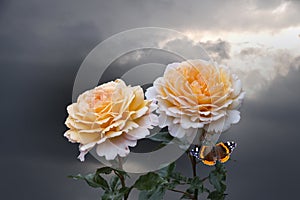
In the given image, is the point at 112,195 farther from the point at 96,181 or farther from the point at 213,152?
the point at 213,152

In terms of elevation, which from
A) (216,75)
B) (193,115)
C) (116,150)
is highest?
(216,75)

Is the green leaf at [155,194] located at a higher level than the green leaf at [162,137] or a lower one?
lower

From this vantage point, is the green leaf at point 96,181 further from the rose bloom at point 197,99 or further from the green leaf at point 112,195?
the rose bloom at point 197,99

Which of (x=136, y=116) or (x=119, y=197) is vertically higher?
(x=136, y=116)

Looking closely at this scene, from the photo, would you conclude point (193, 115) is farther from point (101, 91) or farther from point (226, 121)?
point (101, 91)

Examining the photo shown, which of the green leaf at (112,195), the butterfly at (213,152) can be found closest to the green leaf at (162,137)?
the butterfly at (213,152)

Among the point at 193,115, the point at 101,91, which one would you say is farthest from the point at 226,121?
the point at 101,91
